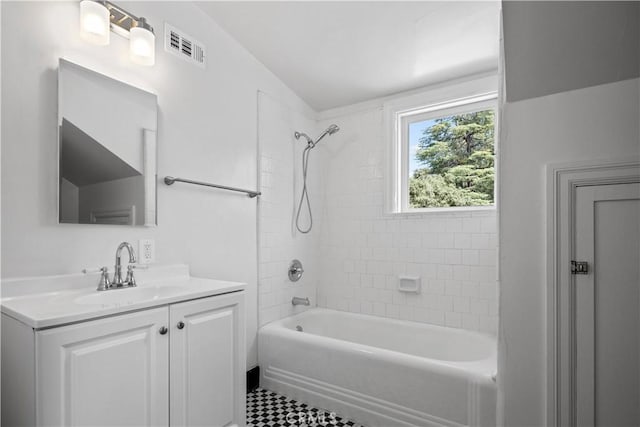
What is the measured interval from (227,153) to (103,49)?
908mm

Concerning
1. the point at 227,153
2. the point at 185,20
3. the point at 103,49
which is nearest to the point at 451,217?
the point at 227,153

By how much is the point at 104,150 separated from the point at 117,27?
0.64 meters

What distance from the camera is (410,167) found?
303cm

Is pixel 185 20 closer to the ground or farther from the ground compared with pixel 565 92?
farther from the ground

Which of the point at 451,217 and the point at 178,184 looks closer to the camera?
the point at 178,184

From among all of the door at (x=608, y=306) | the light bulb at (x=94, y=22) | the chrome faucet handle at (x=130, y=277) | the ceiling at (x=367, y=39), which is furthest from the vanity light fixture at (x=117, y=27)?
the door at (x=608, y=306)

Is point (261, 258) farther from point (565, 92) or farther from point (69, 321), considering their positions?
point (565, 92)

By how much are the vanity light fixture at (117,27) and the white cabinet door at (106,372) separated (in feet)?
4.32

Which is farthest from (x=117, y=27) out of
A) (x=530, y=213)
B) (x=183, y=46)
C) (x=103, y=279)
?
(x=530, y=213)

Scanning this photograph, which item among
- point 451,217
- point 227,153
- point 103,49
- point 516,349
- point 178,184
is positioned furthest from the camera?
point 451,217

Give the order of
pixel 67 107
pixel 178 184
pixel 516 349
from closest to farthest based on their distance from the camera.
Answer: pixel 516 349
pixel 67 107
pixel 178 184

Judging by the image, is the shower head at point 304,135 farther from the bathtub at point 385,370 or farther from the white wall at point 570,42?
the white wall at point 570,42

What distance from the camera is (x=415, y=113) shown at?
2.96 meters

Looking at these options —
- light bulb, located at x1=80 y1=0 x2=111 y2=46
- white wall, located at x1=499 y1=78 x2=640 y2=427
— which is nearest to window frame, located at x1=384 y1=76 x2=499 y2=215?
white wall, located at x1=499 y1=78 x2=640 y2=427
